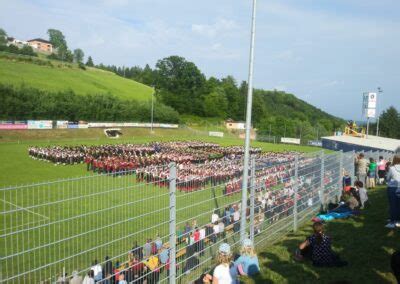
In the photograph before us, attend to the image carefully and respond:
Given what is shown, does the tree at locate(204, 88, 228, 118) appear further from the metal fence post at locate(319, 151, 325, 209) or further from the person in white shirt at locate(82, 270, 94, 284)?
the person in white shirt at locate(82, 270, 94, 284)

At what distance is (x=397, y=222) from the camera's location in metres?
7.51

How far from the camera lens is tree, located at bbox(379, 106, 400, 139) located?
263 ft

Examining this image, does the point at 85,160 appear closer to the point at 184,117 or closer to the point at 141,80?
the point at 184,117

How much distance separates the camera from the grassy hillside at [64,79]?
76.4 meters

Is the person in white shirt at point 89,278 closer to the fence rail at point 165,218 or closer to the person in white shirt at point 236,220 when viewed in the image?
the fence rail at point 165,218

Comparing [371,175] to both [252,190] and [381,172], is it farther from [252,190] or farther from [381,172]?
[252,190]

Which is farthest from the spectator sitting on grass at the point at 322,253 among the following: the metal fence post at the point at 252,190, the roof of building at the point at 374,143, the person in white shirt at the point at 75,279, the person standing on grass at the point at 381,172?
the roof of building at the point at 374,143

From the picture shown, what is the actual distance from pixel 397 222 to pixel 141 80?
122 meters

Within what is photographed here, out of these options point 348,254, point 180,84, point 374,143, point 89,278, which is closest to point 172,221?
point 89,278

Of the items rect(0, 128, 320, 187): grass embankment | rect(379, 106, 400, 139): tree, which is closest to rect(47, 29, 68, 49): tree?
rect(0, 128, 320, 187): grass embankment

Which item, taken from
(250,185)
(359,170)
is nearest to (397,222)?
(250,185)

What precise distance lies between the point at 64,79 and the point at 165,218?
8636cm

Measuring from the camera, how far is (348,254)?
6.97 metres

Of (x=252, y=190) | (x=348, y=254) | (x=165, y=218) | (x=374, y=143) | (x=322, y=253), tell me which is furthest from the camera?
(x=374, y=143)
